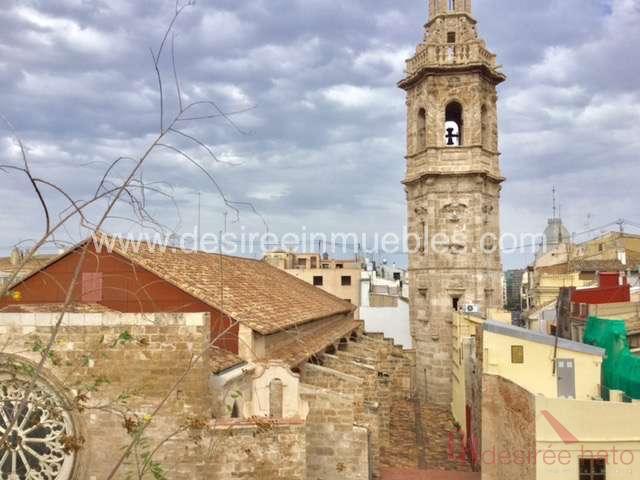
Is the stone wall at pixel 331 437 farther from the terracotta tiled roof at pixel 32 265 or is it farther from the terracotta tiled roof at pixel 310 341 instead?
the terracotta tiled roof at pixel 32 265

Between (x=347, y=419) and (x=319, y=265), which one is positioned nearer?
(x=347, y=419)

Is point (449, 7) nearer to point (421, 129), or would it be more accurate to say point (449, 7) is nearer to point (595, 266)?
point (421, 129)

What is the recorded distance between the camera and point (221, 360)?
12.3 metres

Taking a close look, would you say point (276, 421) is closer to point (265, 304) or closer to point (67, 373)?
point (67, 373)

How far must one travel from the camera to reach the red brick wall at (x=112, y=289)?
45.4 feet

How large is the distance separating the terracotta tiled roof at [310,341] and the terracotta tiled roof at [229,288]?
58 centimetres

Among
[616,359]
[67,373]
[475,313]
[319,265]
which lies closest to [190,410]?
[67,373]

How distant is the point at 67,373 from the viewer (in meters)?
9.46

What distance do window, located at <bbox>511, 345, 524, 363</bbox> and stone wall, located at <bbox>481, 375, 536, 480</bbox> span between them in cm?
162

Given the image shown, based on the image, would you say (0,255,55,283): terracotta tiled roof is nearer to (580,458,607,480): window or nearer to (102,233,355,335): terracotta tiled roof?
(102,233,355,335): terracotta tiled roof

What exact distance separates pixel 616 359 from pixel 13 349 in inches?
555

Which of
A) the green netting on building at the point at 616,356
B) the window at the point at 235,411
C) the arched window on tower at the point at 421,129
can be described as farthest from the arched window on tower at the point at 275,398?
the arched window on tower at the point at 421,129

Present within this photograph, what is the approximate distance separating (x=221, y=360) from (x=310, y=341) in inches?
284

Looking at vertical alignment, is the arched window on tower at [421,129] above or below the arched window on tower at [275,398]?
above
